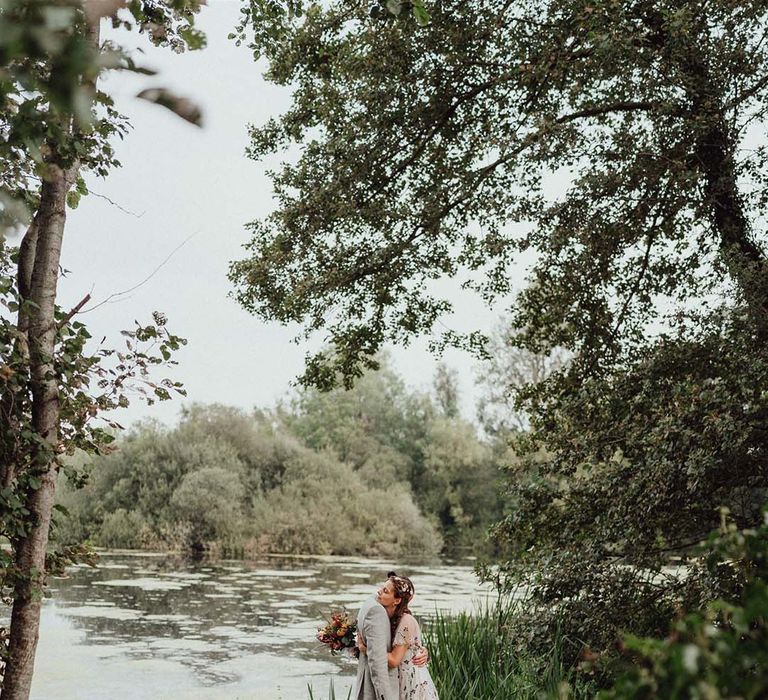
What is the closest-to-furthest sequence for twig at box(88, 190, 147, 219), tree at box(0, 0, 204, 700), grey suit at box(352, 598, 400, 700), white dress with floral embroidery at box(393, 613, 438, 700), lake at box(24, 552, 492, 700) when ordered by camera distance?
1. tree at box(0, 0, 204, 700)
2. twig at box(88, 190, 147, 219)
3. grey suit at box(352, 598, 400, 700)
4. white dress with floral embroidery at box(393, 613, 438, 700)
5. lake at box(24, 552, 492, 700)

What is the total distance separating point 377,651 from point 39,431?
8.25 ft

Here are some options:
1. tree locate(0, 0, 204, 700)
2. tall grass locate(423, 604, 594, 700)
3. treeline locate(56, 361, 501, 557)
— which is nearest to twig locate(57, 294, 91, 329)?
tree locate(0, 0, 204, 700)

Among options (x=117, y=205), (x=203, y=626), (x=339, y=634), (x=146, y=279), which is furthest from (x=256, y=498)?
(x=146, y=279)

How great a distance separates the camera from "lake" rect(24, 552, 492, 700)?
9539 millimetres

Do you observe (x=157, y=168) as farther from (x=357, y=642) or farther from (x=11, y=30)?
(x=11, y=30)

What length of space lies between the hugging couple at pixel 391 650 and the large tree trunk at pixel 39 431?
2.06 metres

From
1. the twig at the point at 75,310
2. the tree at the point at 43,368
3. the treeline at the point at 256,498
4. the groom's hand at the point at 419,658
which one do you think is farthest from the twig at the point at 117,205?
the treeline at the point at 256,498

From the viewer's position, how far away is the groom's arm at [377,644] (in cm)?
538

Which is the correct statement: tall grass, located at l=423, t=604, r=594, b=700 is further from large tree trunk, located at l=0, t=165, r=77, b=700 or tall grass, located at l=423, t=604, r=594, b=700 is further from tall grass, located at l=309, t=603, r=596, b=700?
large tree trunk, located at l=0, t=165, r=77, b=700

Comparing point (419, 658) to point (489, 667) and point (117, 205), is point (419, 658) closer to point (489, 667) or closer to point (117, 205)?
point (489, 667)

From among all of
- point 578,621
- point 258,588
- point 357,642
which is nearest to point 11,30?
point 357,642

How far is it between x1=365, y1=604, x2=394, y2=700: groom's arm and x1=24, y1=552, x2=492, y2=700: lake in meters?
1.92

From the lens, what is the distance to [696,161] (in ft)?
24.3

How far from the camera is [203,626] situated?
13453mm
